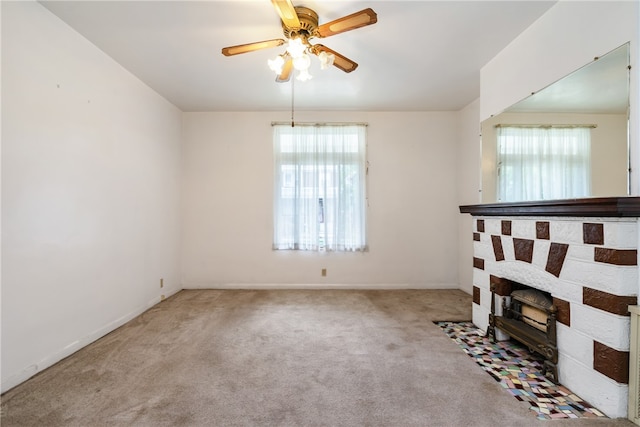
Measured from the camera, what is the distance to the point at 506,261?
243 cm

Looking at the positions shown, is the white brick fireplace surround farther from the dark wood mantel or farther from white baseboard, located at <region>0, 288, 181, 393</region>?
white baseboard, located at <region>0, 288, 181, 393</region>

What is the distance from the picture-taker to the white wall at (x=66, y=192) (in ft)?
6.22

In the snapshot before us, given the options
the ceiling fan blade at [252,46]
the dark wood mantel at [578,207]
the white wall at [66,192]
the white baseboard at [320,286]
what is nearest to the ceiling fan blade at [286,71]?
the ceiling fan blade at [252,46]

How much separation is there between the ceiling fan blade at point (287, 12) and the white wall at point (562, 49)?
1905mm

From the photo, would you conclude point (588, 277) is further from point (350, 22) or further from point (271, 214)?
point (271, 214)

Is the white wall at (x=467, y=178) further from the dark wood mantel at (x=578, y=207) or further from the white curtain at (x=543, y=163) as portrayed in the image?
the dark wood mantel at (x=578, y=207)

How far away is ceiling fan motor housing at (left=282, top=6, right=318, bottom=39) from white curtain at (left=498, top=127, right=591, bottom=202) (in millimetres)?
1886

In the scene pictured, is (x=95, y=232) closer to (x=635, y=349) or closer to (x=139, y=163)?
(x=139, y=163)

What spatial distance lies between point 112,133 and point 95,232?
40.1 inches

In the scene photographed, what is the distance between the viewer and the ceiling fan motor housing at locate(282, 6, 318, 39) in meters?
2.01

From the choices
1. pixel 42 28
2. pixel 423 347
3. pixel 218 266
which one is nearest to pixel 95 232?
pixel 42 28

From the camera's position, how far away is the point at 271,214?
4375 millimetres

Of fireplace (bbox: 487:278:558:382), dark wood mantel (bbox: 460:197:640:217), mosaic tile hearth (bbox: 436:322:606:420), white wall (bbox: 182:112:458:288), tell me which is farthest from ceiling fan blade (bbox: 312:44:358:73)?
mosaic tile hearth (bbox: 436:322:606:420)

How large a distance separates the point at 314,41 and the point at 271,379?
2809mm
